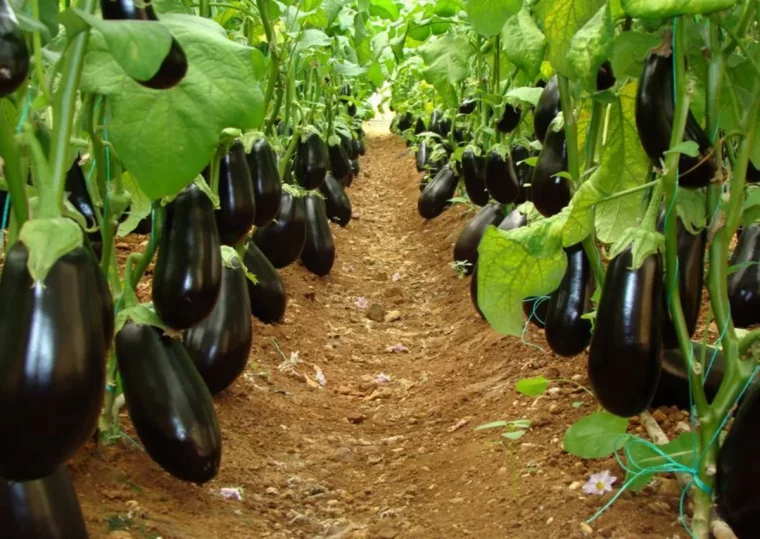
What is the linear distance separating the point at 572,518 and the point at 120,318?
33.2 inches

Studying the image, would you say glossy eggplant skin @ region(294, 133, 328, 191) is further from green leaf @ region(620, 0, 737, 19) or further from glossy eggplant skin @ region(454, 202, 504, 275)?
green leaf @ region(620, 0, 737, 19)

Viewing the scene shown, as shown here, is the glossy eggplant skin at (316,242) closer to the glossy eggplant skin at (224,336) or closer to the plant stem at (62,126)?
the glossy eggplant skin at (224,336)

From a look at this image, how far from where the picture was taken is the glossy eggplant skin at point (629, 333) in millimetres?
1173

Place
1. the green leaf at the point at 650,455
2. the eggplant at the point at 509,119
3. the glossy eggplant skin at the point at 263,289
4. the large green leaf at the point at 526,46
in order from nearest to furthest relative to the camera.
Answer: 1. the green leaf at the point at 650,455
2. the large green leaf at the point at 526,46
3. the glossy eggplant skin at the point at 263,289
4. the eggplant at the point at 509,119

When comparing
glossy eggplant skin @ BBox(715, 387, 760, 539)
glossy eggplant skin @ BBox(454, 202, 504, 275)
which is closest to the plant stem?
glossy eggplant skin @ BBox(715, 387, 760, 539)

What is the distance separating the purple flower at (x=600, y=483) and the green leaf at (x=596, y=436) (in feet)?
0.51

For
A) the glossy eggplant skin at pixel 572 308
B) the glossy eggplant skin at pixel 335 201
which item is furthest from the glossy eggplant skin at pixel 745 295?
the glossy eggplant skin at pixel 335 201

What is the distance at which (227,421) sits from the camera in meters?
2.12

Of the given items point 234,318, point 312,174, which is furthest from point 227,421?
point 312,174

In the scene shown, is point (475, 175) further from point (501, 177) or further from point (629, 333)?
point (629, 333)

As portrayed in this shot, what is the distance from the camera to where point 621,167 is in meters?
1.43

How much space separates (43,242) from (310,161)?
2770mm

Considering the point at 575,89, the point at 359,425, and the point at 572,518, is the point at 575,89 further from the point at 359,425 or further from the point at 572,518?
the point at 359,425

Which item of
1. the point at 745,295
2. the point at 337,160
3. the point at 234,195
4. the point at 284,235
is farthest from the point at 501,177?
the point at 337,160
